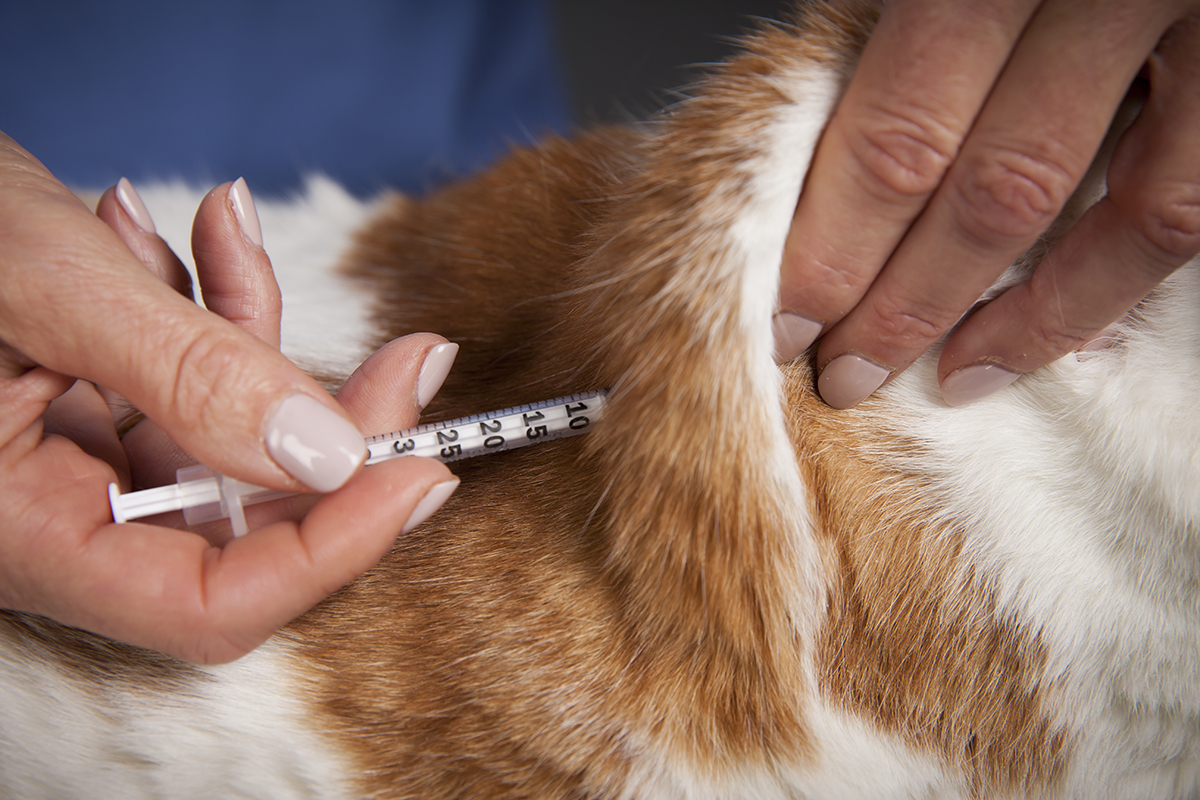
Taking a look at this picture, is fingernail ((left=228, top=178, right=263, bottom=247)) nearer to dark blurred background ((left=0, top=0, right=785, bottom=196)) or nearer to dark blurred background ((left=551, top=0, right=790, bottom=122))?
dark blurred background ((left=0, top=0, right=785, bottom=196))

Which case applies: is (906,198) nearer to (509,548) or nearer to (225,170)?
(509,548)

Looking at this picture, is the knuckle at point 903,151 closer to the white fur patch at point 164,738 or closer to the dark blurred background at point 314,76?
the white fur patch at point 164,738

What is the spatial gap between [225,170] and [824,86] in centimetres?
136

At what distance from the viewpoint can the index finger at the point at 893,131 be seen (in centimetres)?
43

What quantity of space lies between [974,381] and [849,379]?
9cm

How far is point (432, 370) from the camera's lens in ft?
1.96

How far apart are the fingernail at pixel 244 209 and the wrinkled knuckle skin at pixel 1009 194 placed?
0.64m

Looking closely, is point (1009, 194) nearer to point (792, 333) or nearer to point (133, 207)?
point (792, 333)

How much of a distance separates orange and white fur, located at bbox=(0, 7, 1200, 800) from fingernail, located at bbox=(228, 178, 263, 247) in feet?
1.23

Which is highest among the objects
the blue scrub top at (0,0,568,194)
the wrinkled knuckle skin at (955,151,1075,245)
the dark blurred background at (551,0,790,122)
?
the blue scrub top at (0,0,568,194)

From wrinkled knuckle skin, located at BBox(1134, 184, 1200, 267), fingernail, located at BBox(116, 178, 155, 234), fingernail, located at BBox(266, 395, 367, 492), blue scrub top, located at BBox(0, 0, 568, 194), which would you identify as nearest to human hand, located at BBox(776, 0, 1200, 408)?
wrinkled knuckle skin, located at BBox(1134, 184, 1200, 267)

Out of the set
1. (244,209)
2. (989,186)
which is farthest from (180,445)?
(989,186)

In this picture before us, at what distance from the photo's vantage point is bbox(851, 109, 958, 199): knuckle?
0.44 metres

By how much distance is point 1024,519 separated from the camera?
500 millimetres
